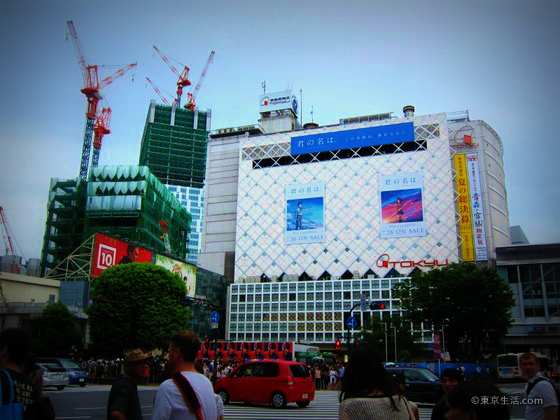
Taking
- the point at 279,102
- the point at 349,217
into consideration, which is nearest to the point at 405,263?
the point at 349,217

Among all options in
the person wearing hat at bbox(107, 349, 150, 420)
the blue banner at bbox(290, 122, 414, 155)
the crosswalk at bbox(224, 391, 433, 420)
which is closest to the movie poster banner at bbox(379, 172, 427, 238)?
the blue banner at bbox(290, 122, 414, 155)

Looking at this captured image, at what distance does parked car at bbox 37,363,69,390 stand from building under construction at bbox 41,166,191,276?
159 feet

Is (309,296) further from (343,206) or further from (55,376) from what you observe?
(55,376)

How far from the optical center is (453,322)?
4506 centimetres

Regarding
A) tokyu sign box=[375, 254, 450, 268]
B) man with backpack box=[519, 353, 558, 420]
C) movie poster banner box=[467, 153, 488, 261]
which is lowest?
man with backpack box=[519, 353, 558, 420]

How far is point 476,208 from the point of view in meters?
73.8

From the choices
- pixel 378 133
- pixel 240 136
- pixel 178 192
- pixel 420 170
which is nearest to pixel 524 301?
pixel 420 170

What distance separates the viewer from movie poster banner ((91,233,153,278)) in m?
52.4

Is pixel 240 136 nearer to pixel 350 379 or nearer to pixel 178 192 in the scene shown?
pixel 178 192

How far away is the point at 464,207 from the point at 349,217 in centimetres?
1700

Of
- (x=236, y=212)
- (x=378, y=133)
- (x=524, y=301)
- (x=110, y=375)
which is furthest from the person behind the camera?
(x=236, y=212)

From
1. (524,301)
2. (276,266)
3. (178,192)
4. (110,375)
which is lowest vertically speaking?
(110,375)

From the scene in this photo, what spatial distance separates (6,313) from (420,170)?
5799 centimetres

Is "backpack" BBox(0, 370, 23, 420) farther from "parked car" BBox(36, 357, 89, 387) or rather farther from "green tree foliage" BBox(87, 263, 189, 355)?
"green tree foliage" BBox(87, 263, 189, 355)
